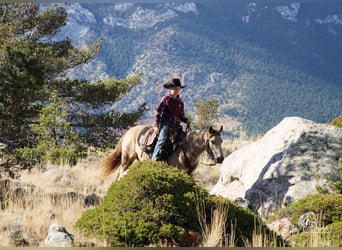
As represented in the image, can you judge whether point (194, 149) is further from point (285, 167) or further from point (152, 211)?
point (152, 211)

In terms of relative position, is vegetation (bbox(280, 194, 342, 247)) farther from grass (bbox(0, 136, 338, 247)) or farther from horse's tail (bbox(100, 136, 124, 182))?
horse's tail (bbox(100, 136, 124, 182))

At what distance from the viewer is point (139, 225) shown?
5.66 m

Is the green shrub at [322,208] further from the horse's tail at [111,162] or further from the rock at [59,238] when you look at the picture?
the horse's tail at [111,162]

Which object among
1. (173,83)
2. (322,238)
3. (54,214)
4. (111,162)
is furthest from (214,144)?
(322,238)

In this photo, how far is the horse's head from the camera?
959 cm

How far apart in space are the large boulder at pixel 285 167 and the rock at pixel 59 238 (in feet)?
13.0

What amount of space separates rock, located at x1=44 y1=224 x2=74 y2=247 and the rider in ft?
13.6

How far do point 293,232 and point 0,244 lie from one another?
143 inches

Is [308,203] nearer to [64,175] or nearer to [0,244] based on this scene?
[0,244]

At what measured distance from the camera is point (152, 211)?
19.1 feet

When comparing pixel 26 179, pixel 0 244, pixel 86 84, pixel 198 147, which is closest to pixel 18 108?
pixel 26 179

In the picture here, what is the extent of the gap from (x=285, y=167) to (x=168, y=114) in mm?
2271

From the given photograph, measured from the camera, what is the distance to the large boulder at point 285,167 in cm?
948

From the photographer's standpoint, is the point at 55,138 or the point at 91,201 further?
the point at 55,138
